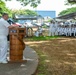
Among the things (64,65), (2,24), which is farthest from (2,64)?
(64,65)

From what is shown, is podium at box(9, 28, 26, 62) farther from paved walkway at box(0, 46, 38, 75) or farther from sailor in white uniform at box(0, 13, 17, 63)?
paved walkway at box(0, 46, 38, 75)

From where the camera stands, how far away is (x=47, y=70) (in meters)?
9.41

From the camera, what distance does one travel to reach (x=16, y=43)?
10.1 metres

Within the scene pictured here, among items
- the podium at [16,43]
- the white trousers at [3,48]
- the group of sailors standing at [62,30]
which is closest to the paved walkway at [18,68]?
the podium at [16,43]

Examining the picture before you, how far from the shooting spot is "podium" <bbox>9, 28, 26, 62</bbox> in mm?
9991

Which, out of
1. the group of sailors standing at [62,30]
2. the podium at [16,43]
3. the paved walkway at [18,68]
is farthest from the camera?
the group of sailors standing at [62,30]

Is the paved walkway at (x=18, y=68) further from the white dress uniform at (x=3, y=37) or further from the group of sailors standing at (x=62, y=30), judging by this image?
the group of sailors standing at (x=62, y=30)

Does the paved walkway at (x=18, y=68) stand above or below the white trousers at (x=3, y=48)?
below

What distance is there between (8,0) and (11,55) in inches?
807

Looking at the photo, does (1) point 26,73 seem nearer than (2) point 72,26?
Yes

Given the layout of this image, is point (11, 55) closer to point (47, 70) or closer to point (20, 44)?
point (20, 44)

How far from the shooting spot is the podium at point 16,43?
9.99 metres

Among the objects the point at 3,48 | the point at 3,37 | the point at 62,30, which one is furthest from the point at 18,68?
the point at 62,30

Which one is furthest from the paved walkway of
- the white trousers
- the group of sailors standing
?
the group of sailors standing
